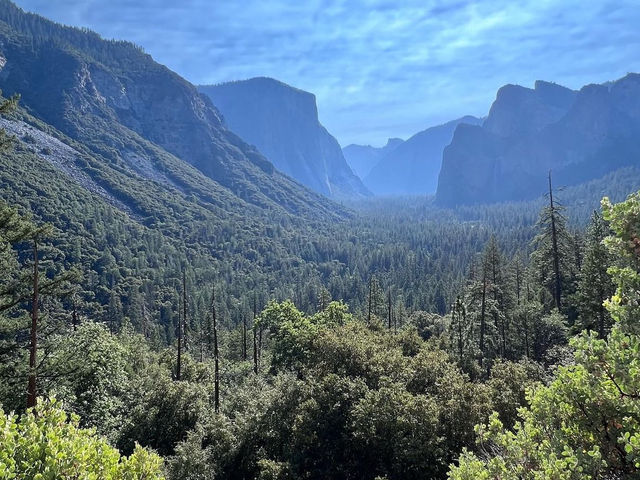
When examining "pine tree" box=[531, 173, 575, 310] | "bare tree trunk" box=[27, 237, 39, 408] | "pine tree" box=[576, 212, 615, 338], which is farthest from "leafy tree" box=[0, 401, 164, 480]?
"pine tree" box=[531, 173, 575, 310]

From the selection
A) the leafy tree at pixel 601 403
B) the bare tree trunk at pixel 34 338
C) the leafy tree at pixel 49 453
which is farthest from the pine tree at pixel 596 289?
the bare tree trunk at pixel 34 338

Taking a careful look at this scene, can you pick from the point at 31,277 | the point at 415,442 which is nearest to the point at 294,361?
the point at 415,442

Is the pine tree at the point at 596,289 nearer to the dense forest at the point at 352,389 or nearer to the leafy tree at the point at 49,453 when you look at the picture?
the dense forest at the point at 352,389

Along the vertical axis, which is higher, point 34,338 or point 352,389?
point 34,338

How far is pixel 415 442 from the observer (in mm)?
17875

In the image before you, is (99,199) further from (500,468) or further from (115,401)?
(500,468)

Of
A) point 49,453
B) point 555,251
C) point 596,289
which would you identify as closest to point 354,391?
point 49,453

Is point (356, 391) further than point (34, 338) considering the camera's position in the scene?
Yes

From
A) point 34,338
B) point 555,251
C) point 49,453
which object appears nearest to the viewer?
point 49,453

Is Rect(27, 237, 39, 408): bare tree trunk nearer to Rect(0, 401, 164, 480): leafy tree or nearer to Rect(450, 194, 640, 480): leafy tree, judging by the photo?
Rect(0, 401, 164, 480): leafy tree

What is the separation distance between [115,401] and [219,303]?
99654 mm

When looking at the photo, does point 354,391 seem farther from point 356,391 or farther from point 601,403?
point 601,403

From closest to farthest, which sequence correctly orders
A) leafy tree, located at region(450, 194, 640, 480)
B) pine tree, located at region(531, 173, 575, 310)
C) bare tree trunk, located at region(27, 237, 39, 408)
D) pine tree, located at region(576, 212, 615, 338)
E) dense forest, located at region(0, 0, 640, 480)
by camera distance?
1. leafy tree, located at region(450, 194, 640, 480)
2. dense forest, located at region(0, 0, 640, 480)
3. bare tree trunk, located at region(27, 237, 39, 408)
4. pine tree, located at region(576, 212, 615, 338)
5. pine tree, located at region(531, 173, 575, 310)

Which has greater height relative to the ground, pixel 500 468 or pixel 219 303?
pixel 500 468
